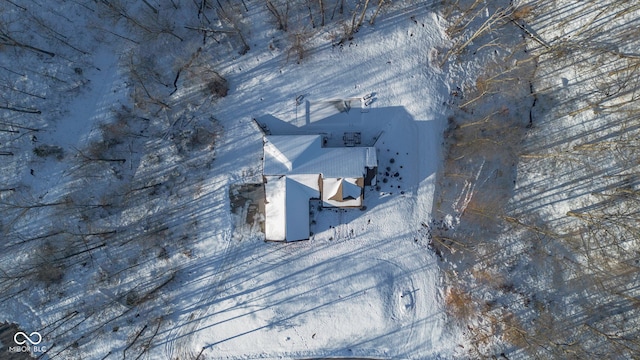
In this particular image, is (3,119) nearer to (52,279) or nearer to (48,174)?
(48,174)

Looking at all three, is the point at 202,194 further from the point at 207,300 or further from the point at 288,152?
the point at 207,300

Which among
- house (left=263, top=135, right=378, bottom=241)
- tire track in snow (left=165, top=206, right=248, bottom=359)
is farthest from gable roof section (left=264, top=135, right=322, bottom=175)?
tire track in snow (left=165, top=206, right=248, bottom=359)

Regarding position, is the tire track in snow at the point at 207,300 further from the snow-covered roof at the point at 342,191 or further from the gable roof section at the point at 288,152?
the snow-covered roof at the point at 342,191

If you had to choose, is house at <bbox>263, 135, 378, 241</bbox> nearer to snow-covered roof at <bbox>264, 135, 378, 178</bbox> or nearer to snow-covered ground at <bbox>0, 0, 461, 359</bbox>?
snow-covered roof at <bbox>264, 135, 378, 178</bbox>

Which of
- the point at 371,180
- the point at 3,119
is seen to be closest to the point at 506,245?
the point at 371,180

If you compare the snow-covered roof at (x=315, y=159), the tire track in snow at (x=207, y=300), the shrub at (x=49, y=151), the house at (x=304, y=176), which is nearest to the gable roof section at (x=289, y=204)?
the house at (x=304, y=176)

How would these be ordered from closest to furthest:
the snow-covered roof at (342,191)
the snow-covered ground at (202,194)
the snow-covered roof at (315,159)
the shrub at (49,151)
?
the snow-covered roof at (315,159) → the snow-covered roof at (342,191) → the snow-covered ground at (202,194) → the shrub at (49,151)
